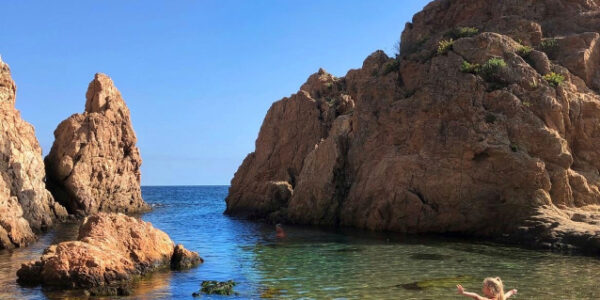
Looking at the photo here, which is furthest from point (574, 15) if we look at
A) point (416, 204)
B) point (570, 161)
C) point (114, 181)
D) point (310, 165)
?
point (114, 181)

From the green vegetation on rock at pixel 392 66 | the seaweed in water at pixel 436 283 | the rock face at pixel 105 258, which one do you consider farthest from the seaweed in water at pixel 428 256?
the green vegetation on rock at pixel 392 66

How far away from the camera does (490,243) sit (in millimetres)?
27328

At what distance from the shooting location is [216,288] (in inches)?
685

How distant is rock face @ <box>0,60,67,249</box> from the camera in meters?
28.3

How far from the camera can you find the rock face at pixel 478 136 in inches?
1128

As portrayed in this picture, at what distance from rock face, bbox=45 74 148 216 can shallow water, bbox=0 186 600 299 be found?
874 inches

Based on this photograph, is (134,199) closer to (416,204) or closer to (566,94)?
(416,204)

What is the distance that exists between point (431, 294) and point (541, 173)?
48.2ft

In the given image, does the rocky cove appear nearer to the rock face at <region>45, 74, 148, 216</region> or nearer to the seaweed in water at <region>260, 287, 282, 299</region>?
the seaweed in water at <region>260, 287, 282, 299</region>

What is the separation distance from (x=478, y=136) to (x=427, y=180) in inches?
145

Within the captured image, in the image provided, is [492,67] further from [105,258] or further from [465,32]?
[105,258]

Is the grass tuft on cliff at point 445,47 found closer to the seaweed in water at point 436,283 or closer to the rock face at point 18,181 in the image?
the seaweed in water at point 436,283

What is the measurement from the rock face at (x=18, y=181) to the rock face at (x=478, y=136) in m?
17.6

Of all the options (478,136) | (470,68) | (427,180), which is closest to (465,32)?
(470,68)
